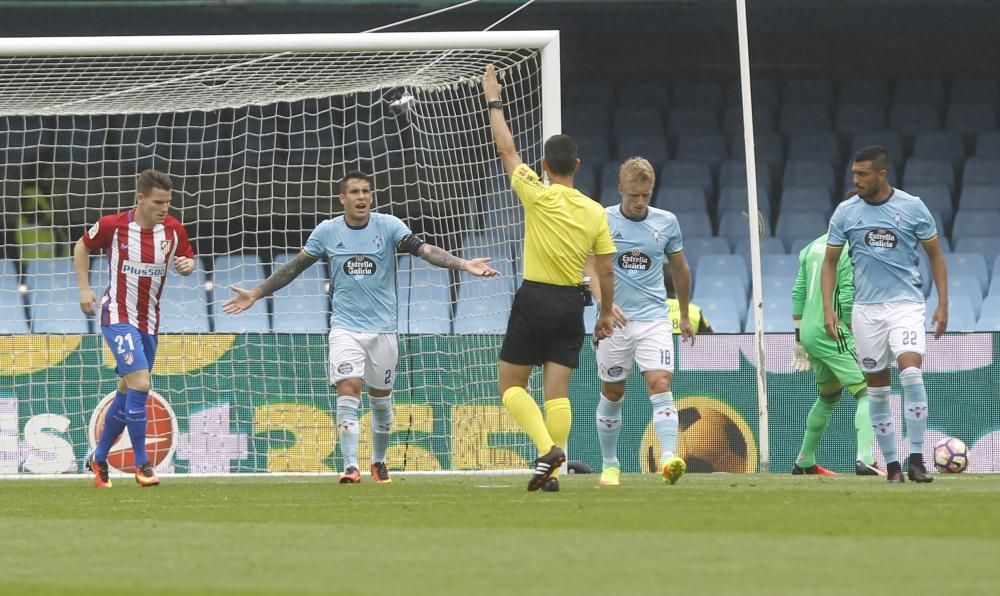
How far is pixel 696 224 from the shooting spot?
19.1 metres

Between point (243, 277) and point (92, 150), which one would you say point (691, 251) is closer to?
point (243, 277)

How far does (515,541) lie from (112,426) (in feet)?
18.3

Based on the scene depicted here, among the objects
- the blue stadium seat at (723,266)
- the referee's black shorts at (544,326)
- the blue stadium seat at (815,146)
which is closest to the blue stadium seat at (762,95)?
the blue stadium seat at (815,146)

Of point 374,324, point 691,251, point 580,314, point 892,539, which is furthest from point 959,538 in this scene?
point 691,251

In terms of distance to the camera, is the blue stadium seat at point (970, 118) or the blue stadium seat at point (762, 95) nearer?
the blue stadium seat at point (970, 118)

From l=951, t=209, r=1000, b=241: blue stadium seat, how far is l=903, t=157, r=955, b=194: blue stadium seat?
61 centimetres

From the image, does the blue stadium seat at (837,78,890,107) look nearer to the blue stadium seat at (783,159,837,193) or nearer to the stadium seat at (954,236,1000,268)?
the blue stadium seat at (783,159,837,193)

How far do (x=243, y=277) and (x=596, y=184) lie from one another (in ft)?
18.6

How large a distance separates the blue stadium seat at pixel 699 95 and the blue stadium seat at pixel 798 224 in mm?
2852

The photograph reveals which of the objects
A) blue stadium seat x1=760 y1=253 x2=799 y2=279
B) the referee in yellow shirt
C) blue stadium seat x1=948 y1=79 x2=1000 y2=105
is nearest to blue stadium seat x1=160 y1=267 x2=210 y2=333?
blue stadium seat x1=760 y1=253 x2=799 y2=279

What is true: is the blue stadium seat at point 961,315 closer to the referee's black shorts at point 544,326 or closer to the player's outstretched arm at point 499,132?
the referee's black shorts at point 544,326

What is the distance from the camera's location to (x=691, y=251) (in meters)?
18.7

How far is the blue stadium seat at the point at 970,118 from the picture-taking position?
20.7 m

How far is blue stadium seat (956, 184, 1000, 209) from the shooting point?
19203mm
